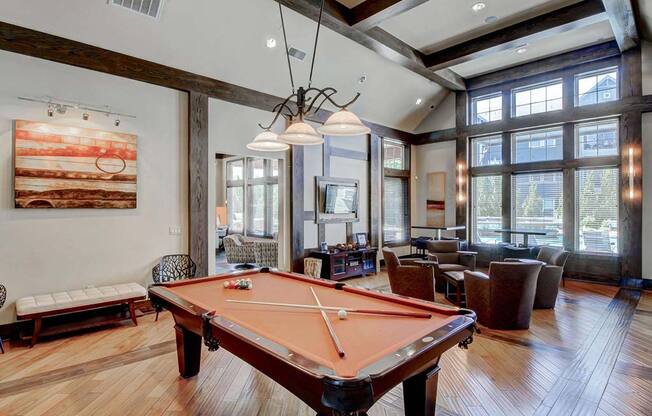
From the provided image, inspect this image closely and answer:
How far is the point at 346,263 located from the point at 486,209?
3921mm

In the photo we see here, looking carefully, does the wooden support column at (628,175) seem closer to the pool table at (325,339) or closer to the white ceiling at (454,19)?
the white ceiling at (454,19)

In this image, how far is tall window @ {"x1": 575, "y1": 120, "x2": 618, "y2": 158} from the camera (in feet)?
22.1

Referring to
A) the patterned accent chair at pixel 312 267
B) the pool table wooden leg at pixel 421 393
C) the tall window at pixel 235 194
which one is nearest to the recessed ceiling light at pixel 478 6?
the patterned accent chair at pixel 312 267

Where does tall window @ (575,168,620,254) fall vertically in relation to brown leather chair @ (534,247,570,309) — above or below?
above

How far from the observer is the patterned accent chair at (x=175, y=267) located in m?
4.98

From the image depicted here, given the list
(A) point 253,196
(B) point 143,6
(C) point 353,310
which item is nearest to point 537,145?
(C) point 353,310

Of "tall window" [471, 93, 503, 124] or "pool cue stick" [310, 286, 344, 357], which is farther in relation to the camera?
"tall window" [471, 93, 503, 124]

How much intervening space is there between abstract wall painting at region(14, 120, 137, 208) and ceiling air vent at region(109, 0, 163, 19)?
5.09 feet

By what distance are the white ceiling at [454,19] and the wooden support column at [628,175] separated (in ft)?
7.77

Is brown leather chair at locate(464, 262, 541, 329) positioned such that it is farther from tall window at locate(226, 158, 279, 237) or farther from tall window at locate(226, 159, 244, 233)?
tall window at locate(226, 159, 244, 233)

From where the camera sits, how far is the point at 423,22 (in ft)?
18.7

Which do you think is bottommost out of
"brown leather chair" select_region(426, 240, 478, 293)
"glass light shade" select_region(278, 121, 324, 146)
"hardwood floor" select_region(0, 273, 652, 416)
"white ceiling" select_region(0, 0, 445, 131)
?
"hardwood floor" select_region(0, 273, 652, 416)

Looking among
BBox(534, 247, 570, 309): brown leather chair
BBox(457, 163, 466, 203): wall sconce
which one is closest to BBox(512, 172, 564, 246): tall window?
BBox(457, 163, 466, 203): wall sconce

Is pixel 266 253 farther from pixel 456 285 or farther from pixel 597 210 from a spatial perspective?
pixel 597 210
